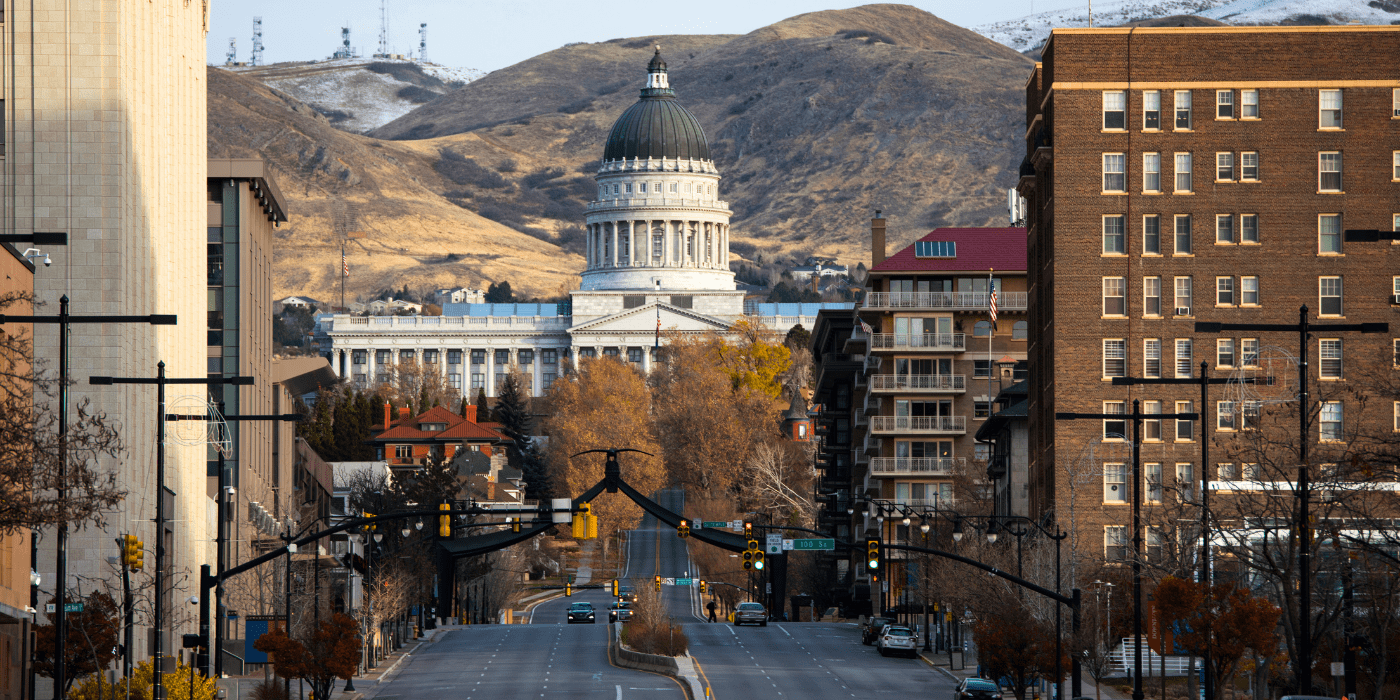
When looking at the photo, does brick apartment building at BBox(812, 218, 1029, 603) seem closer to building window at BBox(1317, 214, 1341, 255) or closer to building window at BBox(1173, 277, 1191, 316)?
building window at BBox(1173, 277, 1191, 316)

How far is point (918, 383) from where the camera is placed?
11919cm

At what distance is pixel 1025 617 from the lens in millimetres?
68000

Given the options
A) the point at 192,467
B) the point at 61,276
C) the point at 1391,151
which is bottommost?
the point at 192,467

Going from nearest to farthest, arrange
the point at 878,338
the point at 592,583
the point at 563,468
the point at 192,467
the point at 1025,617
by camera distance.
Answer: the point at 1025,617 → the point at 192,467 → the point at 878,338 → the point at 592,583 → the point at 563,468

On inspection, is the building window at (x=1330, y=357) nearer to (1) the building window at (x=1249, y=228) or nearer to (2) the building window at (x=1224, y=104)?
(1) the building window at (x=1249, y=228)

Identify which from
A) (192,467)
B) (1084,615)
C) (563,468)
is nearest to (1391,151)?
(1084,615)

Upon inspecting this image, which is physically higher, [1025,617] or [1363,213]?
→ [1363,213]

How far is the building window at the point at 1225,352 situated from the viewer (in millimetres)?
84375

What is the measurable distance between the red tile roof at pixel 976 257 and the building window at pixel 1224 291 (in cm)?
3449

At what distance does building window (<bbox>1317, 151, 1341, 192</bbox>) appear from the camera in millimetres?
84688

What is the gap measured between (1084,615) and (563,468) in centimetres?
12243

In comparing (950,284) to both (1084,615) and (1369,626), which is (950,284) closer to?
(1084,615)

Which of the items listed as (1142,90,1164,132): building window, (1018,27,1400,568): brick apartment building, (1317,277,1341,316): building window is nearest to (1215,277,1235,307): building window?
(1018,27,1400,568): brick apartment building

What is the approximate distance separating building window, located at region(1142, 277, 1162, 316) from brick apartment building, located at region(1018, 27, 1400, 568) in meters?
0.08
